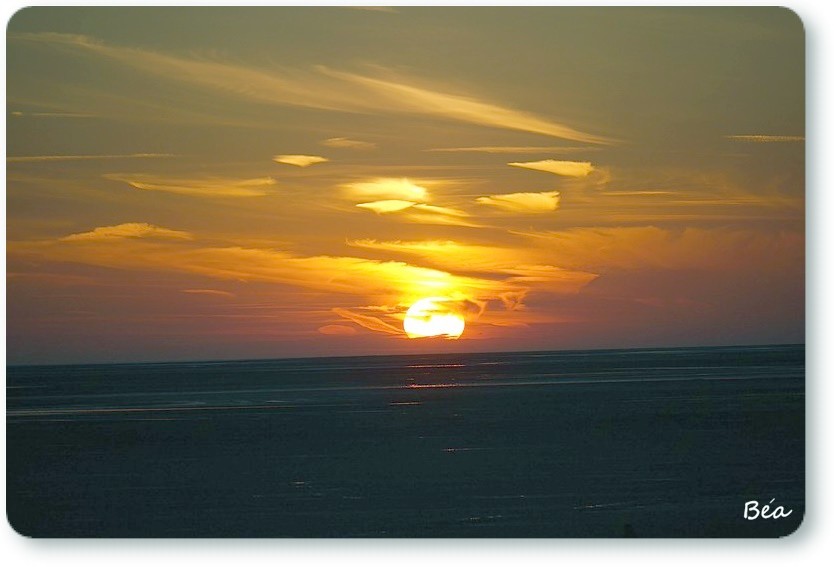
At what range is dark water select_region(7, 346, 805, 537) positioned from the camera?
156 inches

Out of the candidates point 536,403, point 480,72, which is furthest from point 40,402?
point 536,403

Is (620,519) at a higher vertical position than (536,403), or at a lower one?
lower

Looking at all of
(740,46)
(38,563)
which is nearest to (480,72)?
(740,46)

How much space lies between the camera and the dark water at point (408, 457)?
397cm

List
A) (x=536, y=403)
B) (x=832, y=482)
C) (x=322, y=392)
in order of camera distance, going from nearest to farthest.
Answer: (x=832, y=482)
(x=322, y=392)
(x=536, y=403)

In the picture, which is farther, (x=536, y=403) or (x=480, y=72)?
(x=536, y=403)

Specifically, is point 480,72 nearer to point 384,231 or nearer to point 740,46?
point 384,231

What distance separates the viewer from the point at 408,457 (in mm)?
4348

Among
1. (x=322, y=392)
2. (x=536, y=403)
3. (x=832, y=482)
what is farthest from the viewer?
(x=536, y=403)

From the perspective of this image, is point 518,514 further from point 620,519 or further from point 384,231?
point 384,231

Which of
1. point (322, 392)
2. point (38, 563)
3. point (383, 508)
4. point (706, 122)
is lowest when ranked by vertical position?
point (38, 563)

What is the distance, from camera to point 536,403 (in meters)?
5.43

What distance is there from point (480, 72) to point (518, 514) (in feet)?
5.09

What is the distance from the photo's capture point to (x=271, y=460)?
418 centimetres
